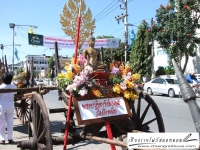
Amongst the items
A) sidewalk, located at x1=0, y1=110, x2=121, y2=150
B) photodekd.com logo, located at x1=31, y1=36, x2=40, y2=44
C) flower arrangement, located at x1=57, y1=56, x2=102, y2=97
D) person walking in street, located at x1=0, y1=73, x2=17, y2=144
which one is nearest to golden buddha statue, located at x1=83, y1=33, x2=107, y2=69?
flower arrangement, located at x1=57, y1=56, x2=102, y2=97

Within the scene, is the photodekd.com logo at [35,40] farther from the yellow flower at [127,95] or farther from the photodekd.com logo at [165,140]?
the photodekd.com logo at [165,140]

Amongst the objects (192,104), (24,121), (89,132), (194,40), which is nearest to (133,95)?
(89,132)

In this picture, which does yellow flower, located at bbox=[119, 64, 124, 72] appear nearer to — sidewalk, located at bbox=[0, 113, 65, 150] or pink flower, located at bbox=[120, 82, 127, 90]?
pink flower, located at bbox=[120, 82, 127, 90]

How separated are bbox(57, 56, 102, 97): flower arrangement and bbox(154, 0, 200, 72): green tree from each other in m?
11.1

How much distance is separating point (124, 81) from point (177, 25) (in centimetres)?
1190

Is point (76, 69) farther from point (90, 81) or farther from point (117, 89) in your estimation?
point (117, 89)

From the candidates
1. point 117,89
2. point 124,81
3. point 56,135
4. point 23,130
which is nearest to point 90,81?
point 117,89

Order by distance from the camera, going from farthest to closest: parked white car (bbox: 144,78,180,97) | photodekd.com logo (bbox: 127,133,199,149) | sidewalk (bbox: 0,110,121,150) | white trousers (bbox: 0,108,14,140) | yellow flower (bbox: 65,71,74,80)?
parked white car (bbox: 144,78,180,97) < white trousers (bbox: 0,108,14,140) < sidewalk (bbox: 0,110,121,150) < yellow flower (bbox: 65,71,74,80) < photodekd.com logo (bbox: 127,133,199,149)

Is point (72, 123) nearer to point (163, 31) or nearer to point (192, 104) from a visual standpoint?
point (192, 104)

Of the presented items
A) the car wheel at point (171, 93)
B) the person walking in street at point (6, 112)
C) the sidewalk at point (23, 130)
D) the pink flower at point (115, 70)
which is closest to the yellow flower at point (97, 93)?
the pink flower at point (115, 70)

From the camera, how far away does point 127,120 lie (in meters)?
3.61

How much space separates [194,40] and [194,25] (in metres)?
1.26

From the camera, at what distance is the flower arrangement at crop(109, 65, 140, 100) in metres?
3.65

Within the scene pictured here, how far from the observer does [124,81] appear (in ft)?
12.2
